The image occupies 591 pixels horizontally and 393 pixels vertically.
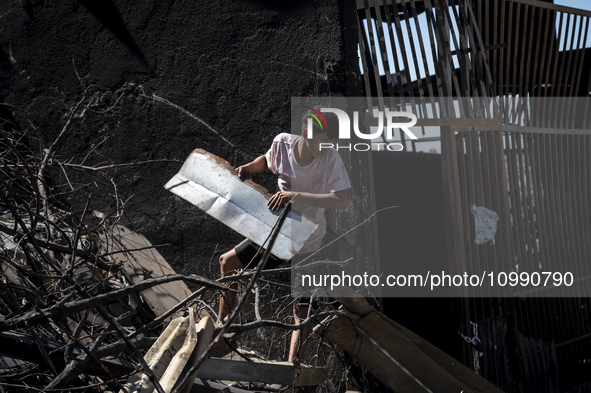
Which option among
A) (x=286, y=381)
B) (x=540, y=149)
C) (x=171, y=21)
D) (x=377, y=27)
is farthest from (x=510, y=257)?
(x=171, y=21)

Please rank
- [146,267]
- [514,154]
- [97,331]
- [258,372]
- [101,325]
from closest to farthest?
[258,372] < [101,325] < [97,331] < [146,267] < [514,154]

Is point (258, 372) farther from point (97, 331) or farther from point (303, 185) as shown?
point (303, 185)

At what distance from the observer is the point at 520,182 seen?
587 centimetres

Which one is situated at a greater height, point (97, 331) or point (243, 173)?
point (243, 173)

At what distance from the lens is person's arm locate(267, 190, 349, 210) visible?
149 inches

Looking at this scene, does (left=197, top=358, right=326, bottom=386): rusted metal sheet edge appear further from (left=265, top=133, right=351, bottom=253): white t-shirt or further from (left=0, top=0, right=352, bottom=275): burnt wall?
(left=0, top=0, right=352, bottom=275): burnt wall

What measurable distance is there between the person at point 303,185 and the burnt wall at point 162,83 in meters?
0.45

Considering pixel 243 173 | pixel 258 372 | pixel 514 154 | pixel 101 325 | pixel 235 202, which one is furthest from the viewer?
pixel 514 154

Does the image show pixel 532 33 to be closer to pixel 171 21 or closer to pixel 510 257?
pixel 510 257

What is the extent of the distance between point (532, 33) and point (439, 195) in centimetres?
244

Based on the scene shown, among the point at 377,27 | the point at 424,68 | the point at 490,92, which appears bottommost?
the point at 490,92

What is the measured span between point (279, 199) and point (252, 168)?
1.41ft

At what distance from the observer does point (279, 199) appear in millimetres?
3807

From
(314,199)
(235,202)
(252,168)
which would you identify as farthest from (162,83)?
(314,199)
